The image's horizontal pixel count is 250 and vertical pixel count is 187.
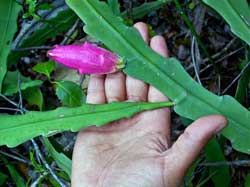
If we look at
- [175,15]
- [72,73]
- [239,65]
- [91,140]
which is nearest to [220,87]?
[239,65]

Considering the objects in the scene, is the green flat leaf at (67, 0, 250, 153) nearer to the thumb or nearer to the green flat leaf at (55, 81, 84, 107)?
the thumb

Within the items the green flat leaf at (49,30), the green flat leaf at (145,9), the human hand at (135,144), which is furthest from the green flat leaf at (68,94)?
the green flat leaf at (145,9)

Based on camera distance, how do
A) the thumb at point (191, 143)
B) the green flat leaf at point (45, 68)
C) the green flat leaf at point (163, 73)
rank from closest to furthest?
the thumb at point (191, 143) < the green flat leaf at point (163, 73) < the green flat leaf at point (45, 68)

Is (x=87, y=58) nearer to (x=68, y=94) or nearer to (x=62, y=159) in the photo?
(x=68, y=94)

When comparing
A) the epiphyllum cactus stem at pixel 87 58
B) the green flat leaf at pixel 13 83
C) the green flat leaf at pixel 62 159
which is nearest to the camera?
the epiphyllum cactus stem at pixel 87 58

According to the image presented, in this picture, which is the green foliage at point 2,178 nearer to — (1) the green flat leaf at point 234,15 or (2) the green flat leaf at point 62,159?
(2) the green flat leaf at point 62,159

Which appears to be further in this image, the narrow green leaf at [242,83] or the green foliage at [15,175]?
the green foliage at [15,175]

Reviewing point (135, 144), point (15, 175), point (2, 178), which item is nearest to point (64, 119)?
point (135, 144)
